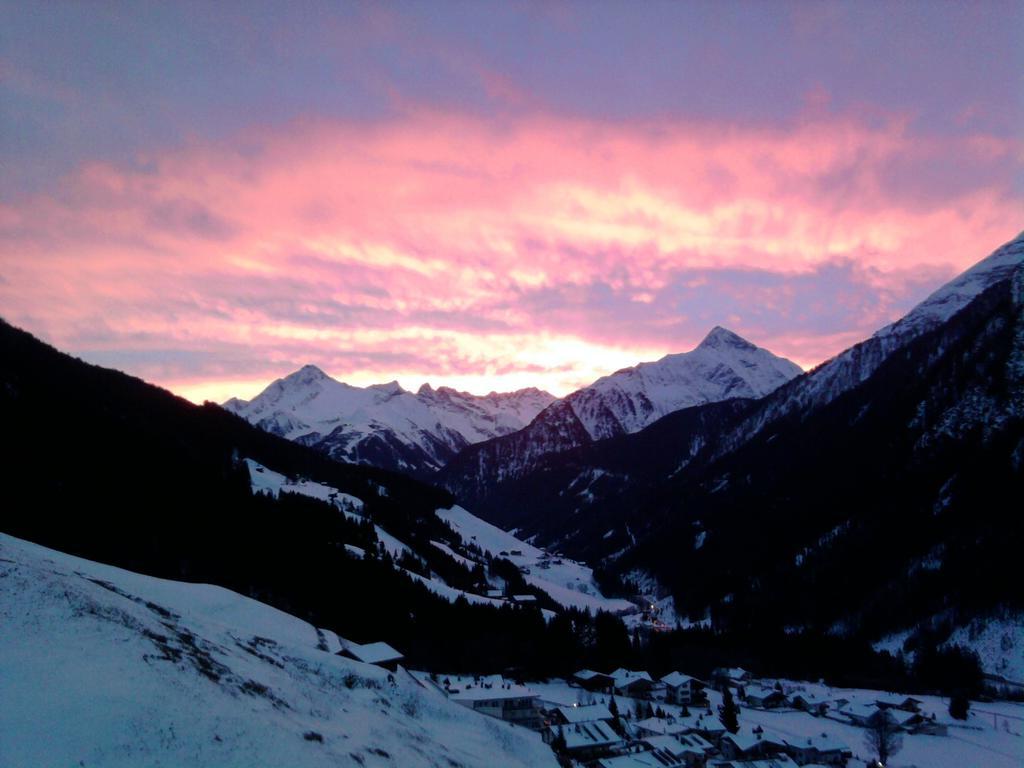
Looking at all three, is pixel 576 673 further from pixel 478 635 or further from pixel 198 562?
pixel 198 562

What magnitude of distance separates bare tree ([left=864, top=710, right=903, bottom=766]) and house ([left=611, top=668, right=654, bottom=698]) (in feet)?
85.9

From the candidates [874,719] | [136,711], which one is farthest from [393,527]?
[136,711]

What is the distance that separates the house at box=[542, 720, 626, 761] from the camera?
5597 centimetres

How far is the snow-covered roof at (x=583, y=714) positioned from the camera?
63438mm

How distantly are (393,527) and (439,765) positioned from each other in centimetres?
12985

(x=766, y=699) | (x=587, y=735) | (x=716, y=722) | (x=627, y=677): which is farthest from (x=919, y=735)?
(x=587, y=735)

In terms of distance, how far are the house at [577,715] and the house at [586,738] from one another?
0.92 meters

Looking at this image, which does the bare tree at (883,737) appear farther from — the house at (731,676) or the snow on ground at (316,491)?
the snow on ground at (316,491)

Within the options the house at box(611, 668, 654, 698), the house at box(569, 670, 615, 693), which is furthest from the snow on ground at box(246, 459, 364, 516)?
the house at box(611, 668, 654, 698)

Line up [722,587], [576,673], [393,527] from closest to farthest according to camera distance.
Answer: [576,673] → [393,527] → [722,587]

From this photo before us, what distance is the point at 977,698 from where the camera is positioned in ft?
281

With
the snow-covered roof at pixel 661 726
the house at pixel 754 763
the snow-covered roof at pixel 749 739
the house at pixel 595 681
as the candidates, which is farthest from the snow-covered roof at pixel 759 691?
the house at pixel 754 763

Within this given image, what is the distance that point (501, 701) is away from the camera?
63844mm

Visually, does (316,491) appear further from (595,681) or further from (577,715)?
(577,715)
